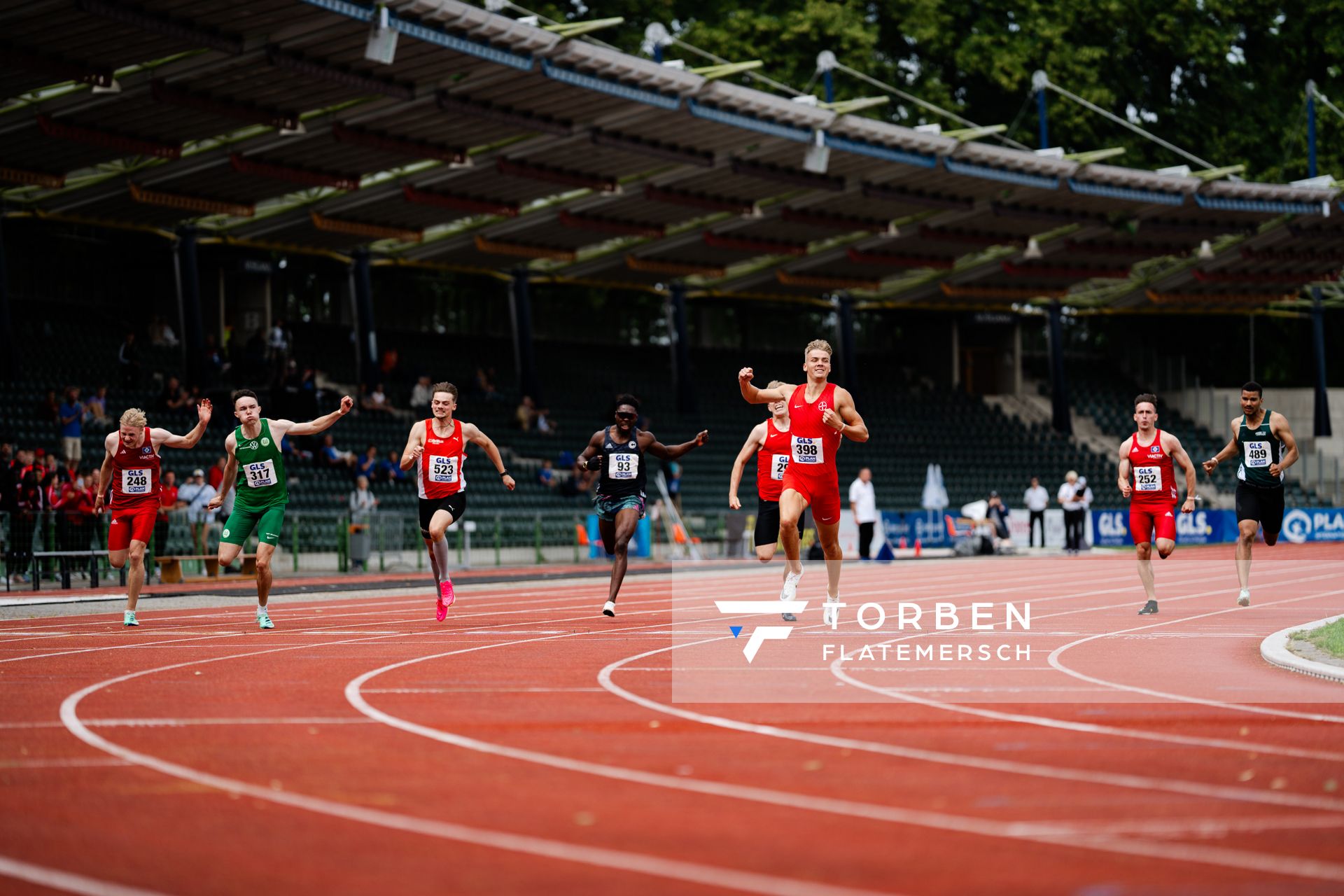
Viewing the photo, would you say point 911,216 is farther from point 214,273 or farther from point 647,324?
point 214,273

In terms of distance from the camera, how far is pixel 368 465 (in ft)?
109

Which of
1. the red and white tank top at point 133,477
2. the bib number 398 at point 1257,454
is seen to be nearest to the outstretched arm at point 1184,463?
the bib number 398 at point 1257,454

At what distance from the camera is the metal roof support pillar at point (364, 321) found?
131ft

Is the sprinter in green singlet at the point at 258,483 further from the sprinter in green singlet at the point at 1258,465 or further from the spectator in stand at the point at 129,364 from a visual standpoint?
the spectator in stand at the point at 129,364

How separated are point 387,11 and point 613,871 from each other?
23.6 metres

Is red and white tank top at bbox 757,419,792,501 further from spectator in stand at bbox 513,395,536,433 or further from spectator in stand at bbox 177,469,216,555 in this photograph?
spectator in stand at bbox 513,395,536,433

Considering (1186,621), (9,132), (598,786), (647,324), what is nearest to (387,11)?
(9,132)

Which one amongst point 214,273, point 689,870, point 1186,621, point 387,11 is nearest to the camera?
point 689,870

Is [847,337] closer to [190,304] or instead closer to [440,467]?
[190,304]

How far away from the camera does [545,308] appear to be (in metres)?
50.3

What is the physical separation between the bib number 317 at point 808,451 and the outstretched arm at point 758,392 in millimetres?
400

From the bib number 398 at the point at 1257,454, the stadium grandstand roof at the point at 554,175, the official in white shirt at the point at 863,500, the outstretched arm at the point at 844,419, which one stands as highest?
the stadium grandstand roof at the point at 554,175

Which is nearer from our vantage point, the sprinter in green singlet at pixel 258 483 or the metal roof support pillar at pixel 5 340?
the sprinter in green singlet at pixel 258 483

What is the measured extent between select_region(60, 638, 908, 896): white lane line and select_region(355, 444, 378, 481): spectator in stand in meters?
25.9
